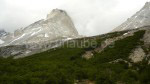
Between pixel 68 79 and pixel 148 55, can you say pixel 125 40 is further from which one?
pixel 68 79

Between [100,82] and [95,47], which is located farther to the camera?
[95,47]

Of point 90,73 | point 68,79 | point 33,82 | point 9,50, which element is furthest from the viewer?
point 9,50

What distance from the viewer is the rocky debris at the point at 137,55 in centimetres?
5991

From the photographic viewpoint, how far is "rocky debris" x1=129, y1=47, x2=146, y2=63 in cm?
5991

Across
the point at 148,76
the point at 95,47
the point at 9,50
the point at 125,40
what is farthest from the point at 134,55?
the point at 9,50

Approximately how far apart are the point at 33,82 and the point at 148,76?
13.2 meters

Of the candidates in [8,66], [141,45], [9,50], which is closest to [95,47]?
[141,45]

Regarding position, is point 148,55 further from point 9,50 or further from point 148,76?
point 9,50

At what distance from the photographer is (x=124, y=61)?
189ft

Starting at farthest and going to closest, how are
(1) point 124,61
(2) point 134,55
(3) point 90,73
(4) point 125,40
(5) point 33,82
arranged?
(4) point 125,40, (2) point 134,55, (1) point 124,61, (3) point 90,73, (5) point 33,82

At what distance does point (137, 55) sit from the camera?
63125 millimetres

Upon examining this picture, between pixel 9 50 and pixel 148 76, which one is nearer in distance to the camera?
pixel 148 76

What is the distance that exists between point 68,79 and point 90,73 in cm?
609

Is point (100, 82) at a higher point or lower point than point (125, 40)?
lower
